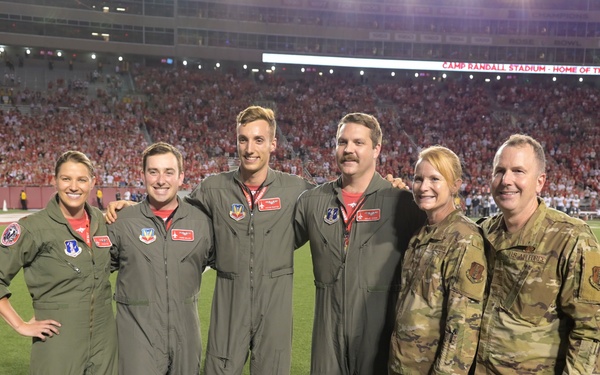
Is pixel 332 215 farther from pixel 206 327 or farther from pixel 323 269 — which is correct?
pixel 206 327

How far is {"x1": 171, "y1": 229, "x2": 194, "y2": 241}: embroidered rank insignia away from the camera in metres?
4.13

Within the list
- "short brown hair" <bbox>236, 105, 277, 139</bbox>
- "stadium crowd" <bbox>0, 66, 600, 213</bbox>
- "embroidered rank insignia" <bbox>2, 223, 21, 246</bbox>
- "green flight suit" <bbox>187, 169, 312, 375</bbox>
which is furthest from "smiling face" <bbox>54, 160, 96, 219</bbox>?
"stadium crowd" <bbox>0, 66, 600, 213</bbox>

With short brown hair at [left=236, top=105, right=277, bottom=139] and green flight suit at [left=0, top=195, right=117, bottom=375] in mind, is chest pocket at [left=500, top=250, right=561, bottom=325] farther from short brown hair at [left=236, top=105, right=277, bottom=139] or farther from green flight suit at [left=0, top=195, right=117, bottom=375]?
green flight suit at [left=0, top=195, right=117, bottom=375]

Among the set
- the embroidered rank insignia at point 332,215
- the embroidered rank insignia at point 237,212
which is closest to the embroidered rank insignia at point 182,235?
the embroidered rank insignia at point 237,212

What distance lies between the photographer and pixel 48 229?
3803 mm

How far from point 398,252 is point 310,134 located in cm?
3466

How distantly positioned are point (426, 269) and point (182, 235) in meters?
1.98

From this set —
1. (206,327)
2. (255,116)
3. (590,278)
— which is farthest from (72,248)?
(206,327)

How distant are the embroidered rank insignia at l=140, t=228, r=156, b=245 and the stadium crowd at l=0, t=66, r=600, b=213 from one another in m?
24.0

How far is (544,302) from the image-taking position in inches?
115

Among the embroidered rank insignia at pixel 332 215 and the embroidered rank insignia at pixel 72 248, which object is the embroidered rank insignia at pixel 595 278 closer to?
→ the embroidered rank insignia at pixel 332 215

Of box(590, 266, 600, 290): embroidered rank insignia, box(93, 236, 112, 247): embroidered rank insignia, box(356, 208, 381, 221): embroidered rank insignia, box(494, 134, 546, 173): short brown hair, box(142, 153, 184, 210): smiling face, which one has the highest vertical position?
box(494, 134, 546, 173): short brown hair

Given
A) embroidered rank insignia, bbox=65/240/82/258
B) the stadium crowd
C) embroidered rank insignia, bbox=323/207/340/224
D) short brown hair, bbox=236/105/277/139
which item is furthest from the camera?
the stadium crowd

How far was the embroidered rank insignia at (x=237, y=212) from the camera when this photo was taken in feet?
14.2
